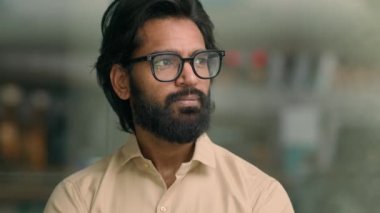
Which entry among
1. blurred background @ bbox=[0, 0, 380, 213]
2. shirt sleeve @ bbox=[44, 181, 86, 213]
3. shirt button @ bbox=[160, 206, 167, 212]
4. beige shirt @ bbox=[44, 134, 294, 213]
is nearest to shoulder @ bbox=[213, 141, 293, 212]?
beige shirt @ bbox=[44, 134, 294, 213]

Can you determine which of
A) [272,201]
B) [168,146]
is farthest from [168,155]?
[272,201]

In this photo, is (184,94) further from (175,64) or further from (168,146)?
(168,146)

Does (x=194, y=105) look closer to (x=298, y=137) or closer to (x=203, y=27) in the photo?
(x=203, y=27)

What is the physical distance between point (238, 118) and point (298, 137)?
310 mm

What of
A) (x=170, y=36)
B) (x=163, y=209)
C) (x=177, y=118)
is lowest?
(x=163, y=209)

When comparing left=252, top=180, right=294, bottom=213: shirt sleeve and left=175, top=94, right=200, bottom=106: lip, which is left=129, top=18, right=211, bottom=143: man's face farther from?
left=252, top=180, right=294, bottom=213: shirt sleeve

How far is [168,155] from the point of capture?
2674 millimetres

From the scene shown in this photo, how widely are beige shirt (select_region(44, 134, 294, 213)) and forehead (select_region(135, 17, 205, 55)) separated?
0.30 m

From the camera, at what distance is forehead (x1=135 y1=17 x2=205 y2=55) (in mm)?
2604

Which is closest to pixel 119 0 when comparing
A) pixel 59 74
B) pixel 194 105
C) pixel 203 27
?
pixel 203 27

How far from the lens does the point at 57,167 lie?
4.09 meters

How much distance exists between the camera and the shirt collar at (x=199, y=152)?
263 cm

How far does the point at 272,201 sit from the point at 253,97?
5.29 ft

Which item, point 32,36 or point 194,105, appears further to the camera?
point 32,36
